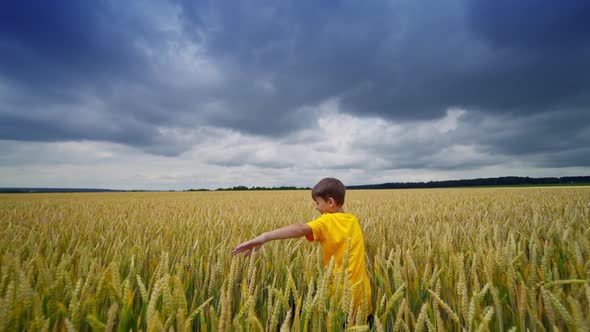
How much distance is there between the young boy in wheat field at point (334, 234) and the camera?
1674 mm

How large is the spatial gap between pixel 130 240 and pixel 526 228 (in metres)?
4.41

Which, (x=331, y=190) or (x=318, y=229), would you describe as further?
(x=331, y=190)

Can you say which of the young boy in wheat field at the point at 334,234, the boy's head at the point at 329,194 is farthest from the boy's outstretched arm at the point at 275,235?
the boy's head at the point at 329,194

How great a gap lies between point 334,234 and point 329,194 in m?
0.30

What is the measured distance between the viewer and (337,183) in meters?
2.04

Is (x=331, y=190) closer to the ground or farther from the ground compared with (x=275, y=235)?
farther from the ground

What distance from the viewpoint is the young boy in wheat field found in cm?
167

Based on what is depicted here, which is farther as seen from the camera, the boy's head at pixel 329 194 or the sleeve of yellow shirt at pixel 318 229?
the boy's head at pixel 329 194

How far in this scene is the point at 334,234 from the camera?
5.98 feet

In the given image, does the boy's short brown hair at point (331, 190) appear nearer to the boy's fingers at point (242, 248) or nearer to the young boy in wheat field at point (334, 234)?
the young boy in wheat field at point (334, 234)

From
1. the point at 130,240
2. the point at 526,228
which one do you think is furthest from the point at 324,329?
the point at 526,228

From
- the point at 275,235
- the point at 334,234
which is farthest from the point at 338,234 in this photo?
the point at 275,235

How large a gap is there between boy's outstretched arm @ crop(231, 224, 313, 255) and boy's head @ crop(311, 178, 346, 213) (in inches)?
11.1

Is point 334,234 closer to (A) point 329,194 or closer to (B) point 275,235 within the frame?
(A) point 329,194
